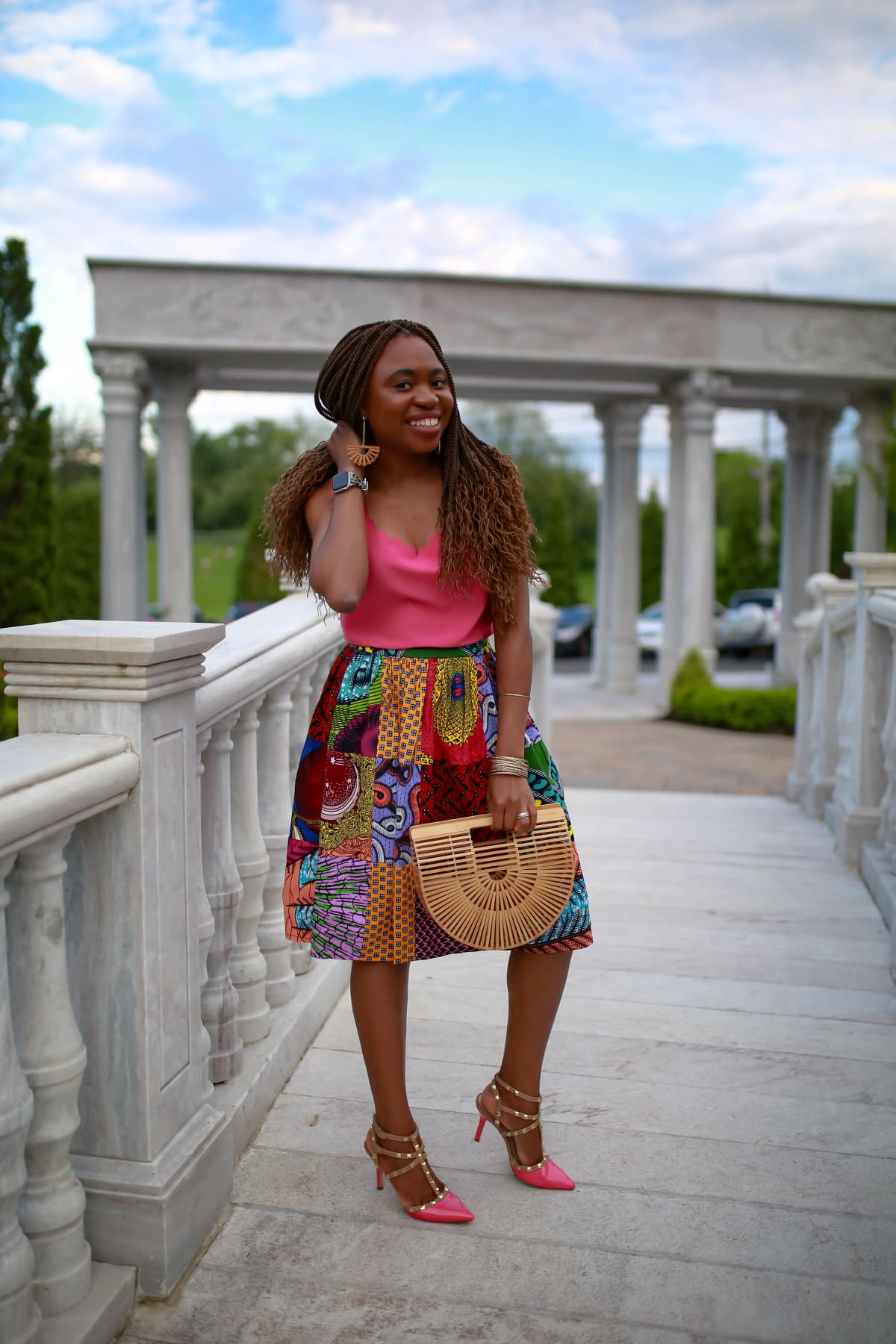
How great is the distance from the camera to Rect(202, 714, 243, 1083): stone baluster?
6.99 ft

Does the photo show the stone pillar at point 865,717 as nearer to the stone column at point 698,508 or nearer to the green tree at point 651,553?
the stone column at point 698,508

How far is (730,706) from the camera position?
39.5ft

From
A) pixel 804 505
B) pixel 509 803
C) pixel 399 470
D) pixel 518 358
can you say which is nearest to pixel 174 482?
pixel 518 358

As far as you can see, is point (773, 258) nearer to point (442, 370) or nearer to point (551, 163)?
point (551, 163)

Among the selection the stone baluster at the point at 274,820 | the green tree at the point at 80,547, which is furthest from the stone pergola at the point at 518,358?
the stone baluster at the point at 274,820

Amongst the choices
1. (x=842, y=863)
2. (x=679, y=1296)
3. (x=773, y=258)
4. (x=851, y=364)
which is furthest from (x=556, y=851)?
(x=773, y=258)

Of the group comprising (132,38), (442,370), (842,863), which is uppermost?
(132,38)

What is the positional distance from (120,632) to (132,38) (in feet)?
44.6

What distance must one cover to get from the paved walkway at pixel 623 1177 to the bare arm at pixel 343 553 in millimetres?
1123

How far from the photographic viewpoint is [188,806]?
182cm

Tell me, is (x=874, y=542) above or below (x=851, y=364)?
below

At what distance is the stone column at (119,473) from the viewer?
12.2 m

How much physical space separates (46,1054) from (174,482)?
12453mm

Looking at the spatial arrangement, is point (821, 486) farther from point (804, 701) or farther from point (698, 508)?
point (804, 701)
